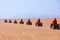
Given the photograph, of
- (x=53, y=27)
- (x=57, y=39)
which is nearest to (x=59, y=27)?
(x=53, y=27)

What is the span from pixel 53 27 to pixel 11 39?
10.3m

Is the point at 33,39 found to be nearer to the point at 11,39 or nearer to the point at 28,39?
the point at 28,39

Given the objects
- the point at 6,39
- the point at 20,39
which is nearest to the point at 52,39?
the point at 20,39

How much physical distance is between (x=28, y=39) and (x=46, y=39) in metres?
1.11

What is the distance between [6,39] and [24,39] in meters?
1.12

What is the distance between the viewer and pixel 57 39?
13.2 meters

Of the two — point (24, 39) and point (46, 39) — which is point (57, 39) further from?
point (24, 39)

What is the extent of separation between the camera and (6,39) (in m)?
13.1

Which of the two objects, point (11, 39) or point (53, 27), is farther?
point (53, 27)

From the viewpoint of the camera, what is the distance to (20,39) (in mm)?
13102

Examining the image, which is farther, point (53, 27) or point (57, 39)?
point (53, 27)

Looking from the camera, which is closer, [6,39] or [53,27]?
[6,39]

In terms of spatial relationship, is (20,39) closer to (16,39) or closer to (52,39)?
(16,39)

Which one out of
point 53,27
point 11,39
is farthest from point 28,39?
point 53,27
